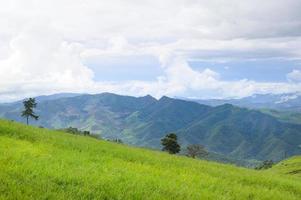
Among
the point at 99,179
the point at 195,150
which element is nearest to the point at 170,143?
the point at 195,150

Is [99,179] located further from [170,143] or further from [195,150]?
[195,150]

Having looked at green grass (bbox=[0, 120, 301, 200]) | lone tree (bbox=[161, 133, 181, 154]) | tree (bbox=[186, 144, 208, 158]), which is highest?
green grass (bbox=[0, 120, 301, 200])

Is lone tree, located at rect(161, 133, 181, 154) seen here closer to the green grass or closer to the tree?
the tree

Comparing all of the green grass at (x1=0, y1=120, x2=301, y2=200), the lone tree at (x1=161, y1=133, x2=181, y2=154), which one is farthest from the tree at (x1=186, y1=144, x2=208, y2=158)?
the green grass at (x1=0, y1=120, x2=301, y2=200)

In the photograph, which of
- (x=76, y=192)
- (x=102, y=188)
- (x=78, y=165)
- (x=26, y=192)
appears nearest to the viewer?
(x=26, y=192)

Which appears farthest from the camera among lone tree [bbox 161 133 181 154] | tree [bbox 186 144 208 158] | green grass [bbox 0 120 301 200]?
tree [bbox 186 144 208 158]

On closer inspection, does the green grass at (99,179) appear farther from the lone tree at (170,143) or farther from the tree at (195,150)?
the tree at (195,150)

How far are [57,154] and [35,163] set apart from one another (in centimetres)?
516

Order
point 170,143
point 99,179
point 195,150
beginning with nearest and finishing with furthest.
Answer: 1. point 99,179
2. point 170,143
3. point 195,150

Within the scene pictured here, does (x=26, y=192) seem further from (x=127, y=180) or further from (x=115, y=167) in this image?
(x=115, y=167)

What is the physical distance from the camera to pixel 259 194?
2409 centimetres

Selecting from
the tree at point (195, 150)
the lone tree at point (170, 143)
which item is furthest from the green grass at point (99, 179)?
the tree at point (195, 150)

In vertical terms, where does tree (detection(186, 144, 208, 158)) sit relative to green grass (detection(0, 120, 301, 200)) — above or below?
below

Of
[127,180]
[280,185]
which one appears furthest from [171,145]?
[127,180]
